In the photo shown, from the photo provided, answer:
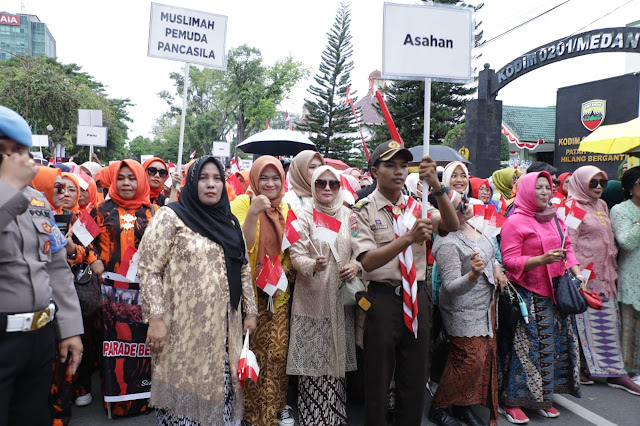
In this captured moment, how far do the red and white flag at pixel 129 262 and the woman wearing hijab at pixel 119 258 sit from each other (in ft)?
0.32

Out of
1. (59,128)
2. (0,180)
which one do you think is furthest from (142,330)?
(59,128)

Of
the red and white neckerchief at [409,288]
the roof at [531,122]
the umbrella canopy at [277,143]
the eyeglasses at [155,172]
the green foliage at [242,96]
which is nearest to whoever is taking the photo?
the red and white neckerchief at [409,288]

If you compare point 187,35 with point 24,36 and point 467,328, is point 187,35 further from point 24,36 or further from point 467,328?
point 24,36

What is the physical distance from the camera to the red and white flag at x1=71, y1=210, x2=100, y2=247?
10.8 feet

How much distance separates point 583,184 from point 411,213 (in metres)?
2.45

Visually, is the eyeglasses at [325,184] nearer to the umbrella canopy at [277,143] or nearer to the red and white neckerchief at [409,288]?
the red and white neckerchief at [409,288]

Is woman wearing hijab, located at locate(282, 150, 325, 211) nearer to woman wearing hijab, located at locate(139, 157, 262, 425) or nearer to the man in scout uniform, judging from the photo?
the man in scout uniform

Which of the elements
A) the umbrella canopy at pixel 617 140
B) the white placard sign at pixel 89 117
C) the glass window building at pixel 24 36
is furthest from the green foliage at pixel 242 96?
the glass window building at pixel 24 36

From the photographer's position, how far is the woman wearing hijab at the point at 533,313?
138 inches

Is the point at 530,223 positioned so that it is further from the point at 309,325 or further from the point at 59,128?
the point at 59,128

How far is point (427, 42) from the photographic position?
9.53ft

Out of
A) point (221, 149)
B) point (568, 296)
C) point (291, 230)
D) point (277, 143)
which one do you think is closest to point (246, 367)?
point (291, 230)

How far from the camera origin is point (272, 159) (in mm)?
3426

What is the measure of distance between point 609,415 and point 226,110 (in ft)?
127
